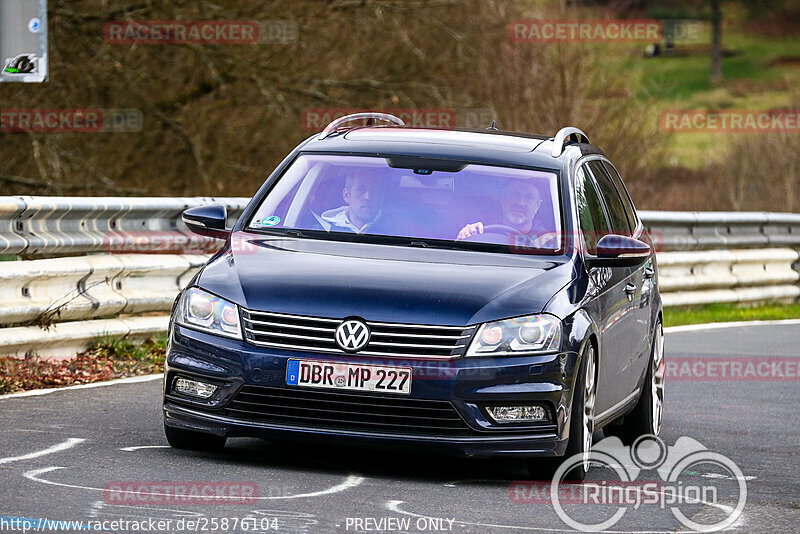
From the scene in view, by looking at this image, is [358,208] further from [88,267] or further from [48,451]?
[88,267]

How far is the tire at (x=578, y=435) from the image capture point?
7.53 meters

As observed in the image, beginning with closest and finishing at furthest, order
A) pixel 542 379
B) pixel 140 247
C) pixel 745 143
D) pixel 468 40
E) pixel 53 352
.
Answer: pixel 542 379
pixel 53 352
pixel 140 247
pixel 468 40
pixel 745 143

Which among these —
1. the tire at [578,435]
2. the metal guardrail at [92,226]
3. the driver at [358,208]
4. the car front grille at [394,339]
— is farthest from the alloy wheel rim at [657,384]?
the metal guardrail at [92,226]

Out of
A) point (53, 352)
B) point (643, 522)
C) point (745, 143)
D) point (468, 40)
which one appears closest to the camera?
point (643, 522)

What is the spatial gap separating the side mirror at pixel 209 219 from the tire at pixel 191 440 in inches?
45.9

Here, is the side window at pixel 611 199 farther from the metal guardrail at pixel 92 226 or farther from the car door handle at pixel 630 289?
the metal guardrail at pixel 92 226

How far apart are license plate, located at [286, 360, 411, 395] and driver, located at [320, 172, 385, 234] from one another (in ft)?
3.93

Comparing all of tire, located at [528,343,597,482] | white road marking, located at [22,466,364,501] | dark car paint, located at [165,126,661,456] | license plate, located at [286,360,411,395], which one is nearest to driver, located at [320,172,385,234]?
dark car paint, located at [165,126,661,456]

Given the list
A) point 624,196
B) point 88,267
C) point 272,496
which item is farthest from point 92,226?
point 272,496

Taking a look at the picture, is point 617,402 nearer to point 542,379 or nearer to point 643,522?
point 542,379

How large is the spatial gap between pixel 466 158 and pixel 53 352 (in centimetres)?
355

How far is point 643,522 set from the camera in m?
6.67

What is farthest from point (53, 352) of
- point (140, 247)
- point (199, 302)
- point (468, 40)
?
point (468, 40)

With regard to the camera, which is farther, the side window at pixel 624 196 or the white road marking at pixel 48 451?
the side window at pixel 624 196
